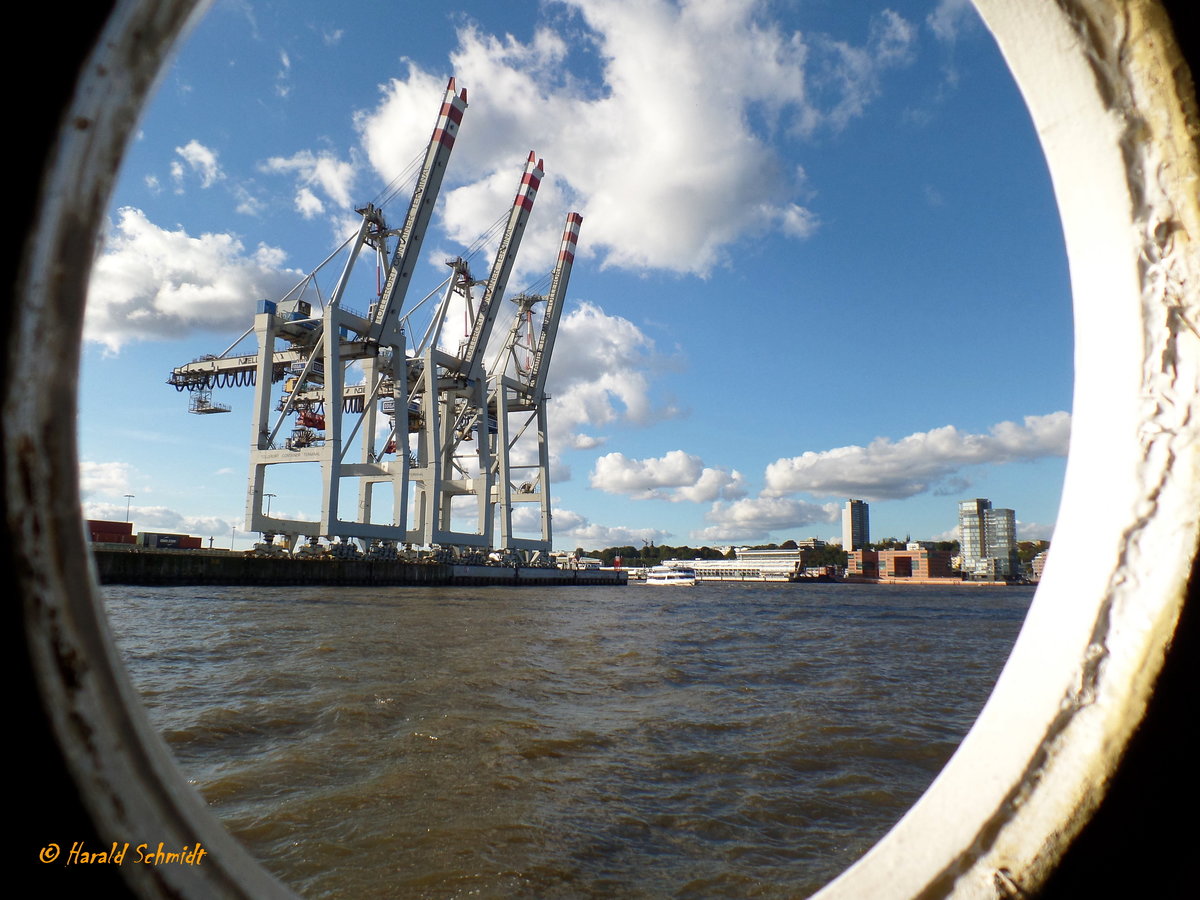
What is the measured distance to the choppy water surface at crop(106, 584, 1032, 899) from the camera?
213 centimetres

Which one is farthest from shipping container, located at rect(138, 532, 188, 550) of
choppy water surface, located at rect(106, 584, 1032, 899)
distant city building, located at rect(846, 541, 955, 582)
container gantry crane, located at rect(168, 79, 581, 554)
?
distant city building, located at rect(846, 541, 955, 582)

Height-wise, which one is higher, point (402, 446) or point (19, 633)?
point (402, 446)

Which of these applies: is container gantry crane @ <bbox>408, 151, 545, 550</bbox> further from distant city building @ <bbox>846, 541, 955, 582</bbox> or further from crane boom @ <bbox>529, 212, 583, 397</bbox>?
distant city building @ <bbox>846, 541, 955, 582</bbox>

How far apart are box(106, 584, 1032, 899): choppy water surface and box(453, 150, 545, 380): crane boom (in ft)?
75.5

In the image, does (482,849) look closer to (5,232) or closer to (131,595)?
(5,232)

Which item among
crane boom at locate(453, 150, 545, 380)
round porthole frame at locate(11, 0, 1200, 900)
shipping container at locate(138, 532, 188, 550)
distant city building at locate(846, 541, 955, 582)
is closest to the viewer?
round porthole frame at locate(11, 0, 1200, 900)

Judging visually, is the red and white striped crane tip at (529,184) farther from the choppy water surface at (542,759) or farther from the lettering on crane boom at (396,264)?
the choppy water surface at (542,759)

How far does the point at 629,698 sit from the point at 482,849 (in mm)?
2951

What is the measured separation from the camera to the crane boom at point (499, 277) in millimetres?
29625

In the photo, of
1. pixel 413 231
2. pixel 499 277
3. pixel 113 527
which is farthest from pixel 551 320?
pixel 113 527

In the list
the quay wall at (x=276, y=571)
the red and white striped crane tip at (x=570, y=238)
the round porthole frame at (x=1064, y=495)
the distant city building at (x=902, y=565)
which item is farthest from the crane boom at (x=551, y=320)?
the distant city building at (x=902, y=565)

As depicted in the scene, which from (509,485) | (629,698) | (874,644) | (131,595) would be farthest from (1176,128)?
(509,485)

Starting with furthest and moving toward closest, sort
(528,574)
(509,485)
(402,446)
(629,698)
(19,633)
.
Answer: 1. (528,574)
2. (509,485)
3. (402,446)
4. (629,698)
5. (19,633)

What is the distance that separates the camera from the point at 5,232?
1.73 ft
